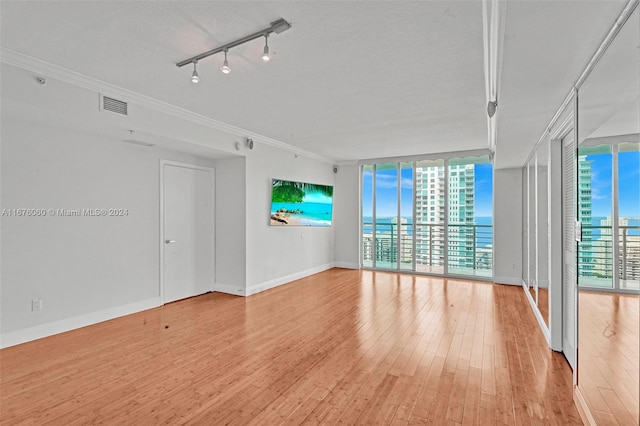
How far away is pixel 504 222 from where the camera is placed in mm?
5938

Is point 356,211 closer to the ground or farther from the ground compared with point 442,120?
closer to the ground

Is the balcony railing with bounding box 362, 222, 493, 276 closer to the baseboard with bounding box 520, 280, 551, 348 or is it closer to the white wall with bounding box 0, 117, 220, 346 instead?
the baseboard with bounding box 520, 280, 551, 348

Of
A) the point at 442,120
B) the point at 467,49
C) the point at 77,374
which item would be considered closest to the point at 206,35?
the point at 467,49

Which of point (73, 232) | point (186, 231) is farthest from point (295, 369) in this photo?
point (186, 231)

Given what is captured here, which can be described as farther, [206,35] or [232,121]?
[232,121]

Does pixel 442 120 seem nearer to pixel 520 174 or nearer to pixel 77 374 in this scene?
pixel 520 174

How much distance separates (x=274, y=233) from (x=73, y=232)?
2.89 meters

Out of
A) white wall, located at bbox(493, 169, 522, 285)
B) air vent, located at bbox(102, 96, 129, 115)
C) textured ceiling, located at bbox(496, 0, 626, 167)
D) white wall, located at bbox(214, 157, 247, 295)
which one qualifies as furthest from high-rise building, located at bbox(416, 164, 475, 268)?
air vent, located at bbox(102, 96, 129, 115)

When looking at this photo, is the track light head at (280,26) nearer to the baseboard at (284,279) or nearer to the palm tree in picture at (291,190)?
the palm tree in picture at (291,190)

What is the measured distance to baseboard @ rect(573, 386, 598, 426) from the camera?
6.24ft

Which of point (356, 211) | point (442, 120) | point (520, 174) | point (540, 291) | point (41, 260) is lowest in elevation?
point (540, 291)

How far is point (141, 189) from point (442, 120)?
13.5ft

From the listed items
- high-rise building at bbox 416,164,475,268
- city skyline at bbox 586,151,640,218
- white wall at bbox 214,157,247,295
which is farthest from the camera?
high-rise building at bbox 416,164,475,268

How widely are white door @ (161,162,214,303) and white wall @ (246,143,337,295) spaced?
73 cm
